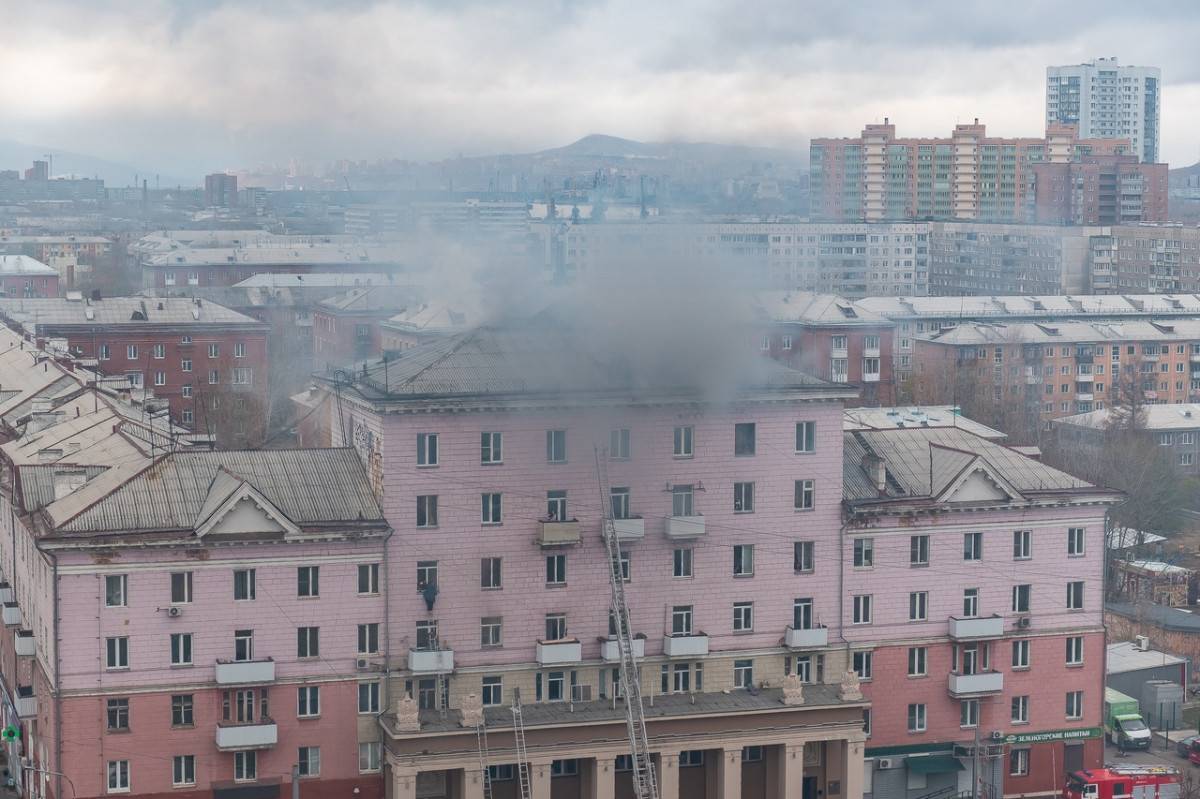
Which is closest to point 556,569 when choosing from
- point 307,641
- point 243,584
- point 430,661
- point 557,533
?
point 557,533

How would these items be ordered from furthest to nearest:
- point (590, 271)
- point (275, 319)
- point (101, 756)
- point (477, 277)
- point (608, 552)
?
point (275, 319) < point (477, 277) < point (590, 271) < point (608, 552) < point (101, 756)

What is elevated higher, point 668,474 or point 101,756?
point 668,474

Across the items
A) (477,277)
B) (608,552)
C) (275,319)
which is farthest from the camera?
(275,319)

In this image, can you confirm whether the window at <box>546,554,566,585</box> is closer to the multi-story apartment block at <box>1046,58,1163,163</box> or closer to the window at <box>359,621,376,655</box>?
the window at <box>359,621,376,655</box>

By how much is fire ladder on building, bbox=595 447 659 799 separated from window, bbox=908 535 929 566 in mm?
4455

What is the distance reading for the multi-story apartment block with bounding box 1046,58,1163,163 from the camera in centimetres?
18375

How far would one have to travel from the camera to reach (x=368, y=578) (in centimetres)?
3081

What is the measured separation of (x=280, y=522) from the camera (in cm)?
3012

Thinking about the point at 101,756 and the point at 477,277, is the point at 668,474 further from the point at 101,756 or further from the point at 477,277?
the point at 477,277

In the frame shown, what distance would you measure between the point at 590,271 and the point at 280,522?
8674mm

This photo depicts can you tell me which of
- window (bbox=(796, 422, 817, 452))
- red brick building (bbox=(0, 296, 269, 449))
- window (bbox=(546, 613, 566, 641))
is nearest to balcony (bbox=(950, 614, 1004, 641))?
window (bbox=(796, 422, 817, 452))

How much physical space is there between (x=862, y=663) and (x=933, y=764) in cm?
186

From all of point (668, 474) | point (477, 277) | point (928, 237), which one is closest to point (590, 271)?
point (668, 474)

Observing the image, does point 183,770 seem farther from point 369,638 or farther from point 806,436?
point 806,436
